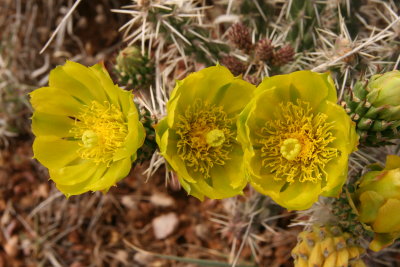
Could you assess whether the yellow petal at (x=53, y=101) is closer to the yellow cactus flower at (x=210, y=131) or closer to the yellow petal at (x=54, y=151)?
the yellow petal at (x=54, y=151)

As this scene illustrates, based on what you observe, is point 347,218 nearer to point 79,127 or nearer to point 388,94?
point 388,94

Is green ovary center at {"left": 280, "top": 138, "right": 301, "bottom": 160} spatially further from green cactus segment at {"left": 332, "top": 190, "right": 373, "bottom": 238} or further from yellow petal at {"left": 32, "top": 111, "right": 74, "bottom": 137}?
yellow petal at {"left": 32, "top": 111, "right": 74, "bottom": 137}

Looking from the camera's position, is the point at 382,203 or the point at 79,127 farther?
the point at 79,127

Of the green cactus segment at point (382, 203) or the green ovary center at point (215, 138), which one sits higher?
the green ovary center at point (215, 138)

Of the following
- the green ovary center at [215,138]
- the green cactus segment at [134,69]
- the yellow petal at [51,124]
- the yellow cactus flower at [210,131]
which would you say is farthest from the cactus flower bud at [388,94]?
the yellow petal at [51,124]

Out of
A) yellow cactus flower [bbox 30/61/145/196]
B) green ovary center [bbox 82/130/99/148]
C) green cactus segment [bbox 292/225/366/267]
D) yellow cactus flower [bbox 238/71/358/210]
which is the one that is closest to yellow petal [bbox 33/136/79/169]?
yellow cactus flower [bbox 30/61/145/196]

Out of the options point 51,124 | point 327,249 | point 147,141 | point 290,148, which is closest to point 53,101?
point 51,124
